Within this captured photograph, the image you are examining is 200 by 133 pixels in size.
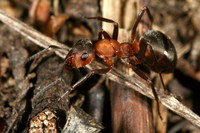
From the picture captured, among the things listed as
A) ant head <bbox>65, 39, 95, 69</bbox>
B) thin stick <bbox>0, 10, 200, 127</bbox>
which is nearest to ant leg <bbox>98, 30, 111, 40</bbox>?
ant head <bbox>65, 39, 95, 69</bbox>

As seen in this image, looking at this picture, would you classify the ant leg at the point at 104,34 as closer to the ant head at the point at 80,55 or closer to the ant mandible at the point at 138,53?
the ant mandible at the point at 138,53

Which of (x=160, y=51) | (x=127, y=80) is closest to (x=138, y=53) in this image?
(x=160, y=51)

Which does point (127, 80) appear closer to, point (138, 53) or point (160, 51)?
point (160, 51)

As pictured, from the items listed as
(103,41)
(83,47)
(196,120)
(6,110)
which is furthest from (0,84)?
(196,120)

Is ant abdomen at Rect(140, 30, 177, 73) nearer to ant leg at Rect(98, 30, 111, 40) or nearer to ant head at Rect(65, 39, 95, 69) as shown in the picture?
ant leg at Rect(98, 30, 111, 40)

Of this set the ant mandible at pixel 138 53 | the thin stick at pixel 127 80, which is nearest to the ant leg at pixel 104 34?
the ant mandible at pixel 138 53

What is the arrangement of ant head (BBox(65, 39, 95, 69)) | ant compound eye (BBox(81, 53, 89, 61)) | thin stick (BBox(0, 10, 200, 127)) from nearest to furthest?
1. thin stick (BBox(0, 10, 200, 127))
2. ant head (BBox(65, 39, 95, 69))
3. ant compound eye (BBox(81, 53, 89, 61))

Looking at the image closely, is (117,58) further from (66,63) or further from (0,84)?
(0,84)
